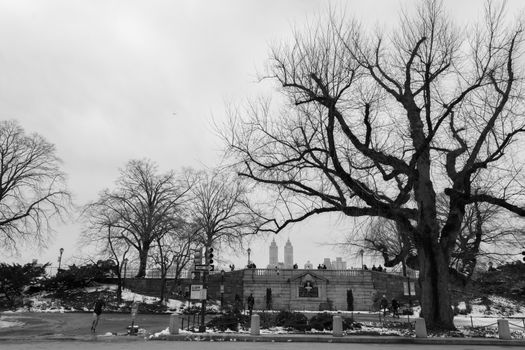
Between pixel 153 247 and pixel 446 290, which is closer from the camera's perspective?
pixel 446 290

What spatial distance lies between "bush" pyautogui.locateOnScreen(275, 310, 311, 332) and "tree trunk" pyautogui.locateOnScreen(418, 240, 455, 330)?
18.8 feet

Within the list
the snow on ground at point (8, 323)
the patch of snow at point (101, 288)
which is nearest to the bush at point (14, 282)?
the patch of snow at point (101, 288)

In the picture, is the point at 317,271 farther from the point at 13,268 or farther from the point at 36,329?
the point at 36,329

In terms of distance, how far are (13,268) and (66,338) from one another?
27.6 metres

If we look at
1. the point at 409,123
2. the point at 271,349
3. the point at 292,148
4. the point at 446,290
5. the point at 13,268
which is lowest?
the point at 271,349

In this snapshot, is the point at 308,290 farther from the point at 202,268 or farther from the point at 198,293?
the point at 198,293

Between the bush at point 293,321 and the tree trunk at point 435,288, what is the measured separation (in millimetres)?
5735

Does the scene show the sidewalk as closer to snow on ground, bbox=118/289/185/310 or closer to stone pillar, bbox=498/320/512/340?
stone pillar, bbox=498/320/512/340

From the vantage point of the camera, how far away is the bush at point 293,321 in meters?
22.5

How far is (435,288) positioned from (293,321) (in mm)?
7112

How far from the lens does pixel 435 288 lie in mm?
20688

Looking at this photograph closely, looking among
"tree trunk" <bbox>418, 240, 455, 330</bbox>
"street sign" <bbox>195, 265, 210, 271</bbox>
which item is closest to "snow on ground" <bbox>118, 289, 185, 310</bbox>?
"street sign" <bbox>195, 265, 210, 271</bbox>

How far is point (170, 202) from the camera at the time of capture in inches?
1861

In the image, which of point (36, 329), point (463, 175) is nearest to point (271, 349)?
point (463, 175)
